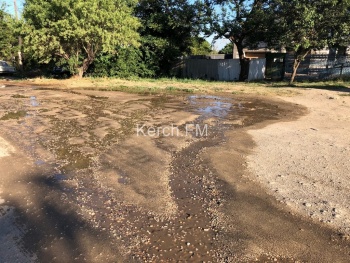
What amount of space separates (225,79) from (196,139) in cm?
1808

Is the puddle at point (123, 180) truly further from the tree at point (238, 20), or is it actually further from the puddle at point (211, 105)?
the tree at point (238, 20)

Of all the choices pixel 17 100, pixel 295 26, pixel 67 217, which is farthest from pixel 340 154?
pixel 295 26

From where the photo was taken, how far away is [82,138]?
7.24 metres

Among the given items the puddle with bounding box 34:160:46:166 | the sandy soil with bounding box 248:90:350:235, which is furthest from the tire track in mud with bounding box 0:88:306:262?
the sandy soil with bounding box 248:90:350:235

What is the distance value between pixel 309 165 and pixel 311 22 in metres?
13.8

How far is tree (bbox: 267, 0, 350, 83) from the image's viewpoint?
1661cm

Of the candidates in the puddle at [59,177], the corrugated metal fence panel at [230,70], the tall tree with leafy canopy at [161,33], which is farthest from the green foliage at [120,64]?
the puddle at [59,177]

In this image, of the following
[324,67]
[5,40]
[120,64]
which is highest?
[5,40]

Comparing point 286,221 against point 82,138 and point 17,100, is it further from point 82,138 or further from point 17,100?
point 17,100

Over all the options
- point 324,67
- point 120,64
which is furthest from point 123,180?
point 324,67

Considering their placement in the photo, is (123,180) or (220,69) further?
(220,69)

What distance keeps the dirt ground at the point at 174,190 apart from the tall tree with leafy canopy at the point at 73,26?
12.0m

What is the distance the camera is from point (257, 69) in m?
23.8

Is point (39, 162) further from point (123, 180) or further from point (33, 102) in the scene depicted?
point (33, 102)
